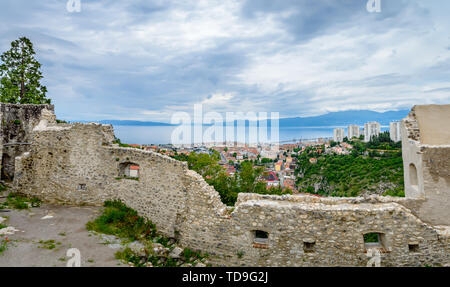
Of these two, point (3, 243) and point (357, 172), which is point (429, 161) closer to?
point (3, 243)

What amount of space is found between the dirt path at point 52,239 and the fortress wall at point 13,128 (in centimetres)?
656

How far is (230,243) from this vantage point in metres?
8.60

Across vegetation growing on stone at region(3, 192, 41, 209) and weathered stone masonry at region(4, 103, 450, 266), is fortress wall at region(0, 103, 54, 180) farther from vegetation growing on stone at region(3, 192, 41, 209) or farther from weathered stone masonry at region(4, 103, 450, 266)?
weathered stone masonry at region(4, 103, 450, 266)

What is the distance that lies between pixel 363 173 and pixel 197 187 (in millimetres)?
38266

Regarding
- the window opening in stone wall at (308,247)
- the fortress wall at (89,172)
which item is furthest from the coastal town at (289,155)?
the window opening in stone wall at (308,247)

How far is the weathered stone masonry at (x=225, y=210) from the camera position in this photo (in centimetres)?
772

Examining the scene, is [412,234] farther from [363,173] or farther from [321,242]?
[363,173]

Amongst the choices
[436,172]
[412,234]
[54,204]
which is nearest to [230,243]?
[412,234]

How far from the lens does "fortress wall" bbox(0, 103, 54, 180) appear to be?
49.8 ft

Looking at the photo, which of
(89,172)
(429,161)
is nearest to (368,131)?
(429,161)

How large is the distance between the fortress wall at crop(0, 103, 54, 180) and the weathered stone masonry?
14.9 ft

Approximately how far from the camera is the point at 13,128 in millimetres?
15609

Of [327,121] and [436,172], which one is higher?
[327,121]

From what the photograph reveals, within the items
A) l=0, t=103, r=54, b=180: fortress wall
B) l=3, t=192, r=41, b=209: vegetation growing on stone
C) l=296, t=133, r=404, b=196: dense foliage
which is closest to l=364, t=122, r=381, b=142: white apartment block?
l=296, t=133, r=404, b=196: dense foliage
